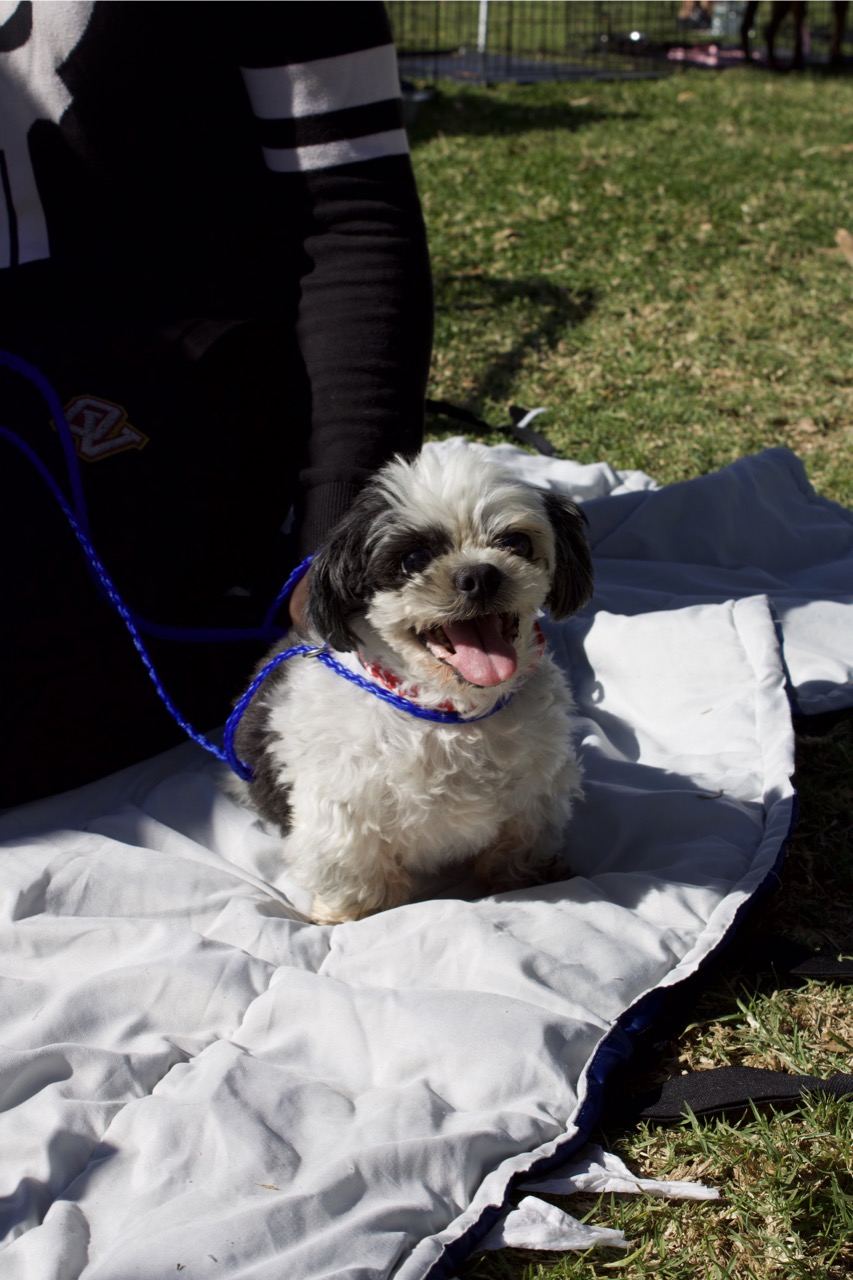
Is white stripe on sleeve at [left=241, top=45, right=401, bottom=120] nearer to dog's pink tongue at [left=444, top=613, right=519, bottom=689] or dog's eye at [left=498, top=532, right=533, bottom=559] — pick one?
dog's eye at [left=498, top=532, right=533, bottom=559]

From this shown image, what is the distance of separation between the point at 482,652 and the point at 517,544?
0.73 ft

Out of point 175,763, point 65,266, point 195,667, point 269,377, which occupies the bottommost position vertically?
point 175,763

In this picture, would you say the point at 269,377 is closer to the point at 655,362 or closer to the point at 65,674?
the point at 65,674

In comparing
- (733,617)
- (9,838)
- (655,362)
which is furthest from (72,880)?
(655,362)

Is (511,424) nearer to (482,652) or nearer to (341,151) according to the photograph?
(341,151)

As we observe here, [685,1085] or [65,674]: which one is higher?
[65,674]

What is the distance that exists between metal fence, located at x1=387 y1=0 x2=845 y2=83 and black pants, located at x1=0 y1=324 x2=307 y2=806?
12.0m

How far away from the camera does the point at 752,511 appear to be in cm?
381

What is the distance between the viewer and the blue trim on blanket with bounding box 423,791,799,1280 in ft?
5.38

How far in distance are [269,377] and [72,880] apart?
141 cm

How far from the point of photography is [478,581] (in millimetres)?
1980

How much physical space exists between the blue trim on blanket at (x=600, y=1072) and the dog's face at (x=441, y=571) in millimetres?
652

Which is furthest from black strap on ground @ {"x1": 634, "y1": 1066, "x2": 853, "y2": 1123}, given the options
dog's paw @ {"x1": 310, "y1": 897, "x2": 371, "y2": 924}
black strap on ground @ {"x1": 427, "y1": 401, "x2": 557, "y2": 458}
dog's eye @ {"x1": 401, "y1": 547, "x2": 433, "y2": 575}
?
black strap on ground @ {"x1": 427, "y1": 401, "x2": 557, "y2": 458}

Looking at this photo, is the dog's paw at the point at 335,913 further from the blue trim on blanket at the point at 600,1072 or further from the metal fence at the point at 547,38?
the metal fence at the point at 547,38
